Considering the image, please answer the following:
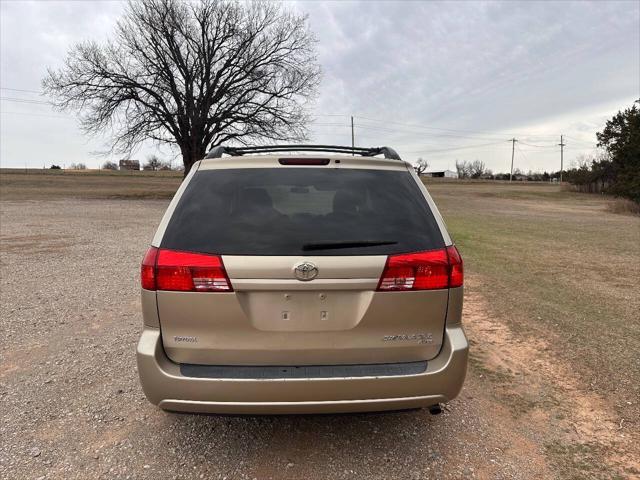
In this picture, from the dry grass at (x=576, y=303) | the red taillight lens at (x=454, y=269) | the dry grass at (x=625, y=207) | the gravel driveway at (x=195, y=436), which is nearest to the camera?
the red taillight lens at (x=454, y=269)

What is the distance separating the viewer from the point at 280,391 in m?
2.17

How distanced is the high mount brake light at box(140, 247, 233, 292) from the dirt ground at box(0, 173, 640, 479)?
869 millimetres

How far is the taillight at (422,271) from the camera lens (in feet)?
7.26

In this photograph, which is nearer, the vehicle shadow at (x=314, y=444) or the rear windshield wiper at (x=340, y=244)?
the rear windshield wiper at (x=340, y=244)

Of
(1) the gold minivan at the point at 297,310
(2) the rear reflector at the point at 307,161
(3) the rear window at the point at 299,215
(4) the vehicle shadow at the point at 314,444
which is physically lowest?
(4) the vehicle shadow at the point at 314,444

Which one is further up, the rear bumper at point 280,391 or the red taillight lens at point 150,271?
the red taillight lens at point 150,271

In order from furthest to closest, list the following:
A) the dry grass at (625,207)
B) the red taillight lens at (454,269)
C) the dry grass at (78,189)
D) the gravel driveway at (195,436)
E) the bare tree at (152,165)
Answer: the bare tree at (152,165) < the dry grass at (78,189) < the dry grass at (625,207) < the gravel driveway at (195,436) < the red taillight lens at (454,269)

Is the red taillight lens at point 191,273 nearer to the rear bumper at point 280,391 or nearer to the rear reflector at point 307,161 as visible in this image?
the rear bumper at point 280,391

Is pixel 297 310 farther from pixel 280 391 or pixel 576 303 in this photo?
pixel 576 303

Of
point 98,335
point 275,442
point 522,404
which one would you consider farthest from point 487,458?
point 98,335

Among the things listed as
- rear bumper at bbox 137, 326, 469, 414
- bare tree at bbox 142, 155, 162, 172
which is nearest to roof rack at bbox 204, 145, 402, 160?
rear bumper at bbox 137, 326, 469, 414

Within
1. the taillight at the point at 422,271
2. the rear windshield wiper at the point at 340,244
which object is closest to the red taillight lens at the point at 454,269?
the taillight at the point at 422,271

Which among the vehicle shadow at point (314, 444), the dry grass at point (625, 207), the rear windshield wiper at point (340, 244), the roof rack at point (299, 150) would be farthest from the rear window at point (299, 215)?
the dry grass at point (625, 207)

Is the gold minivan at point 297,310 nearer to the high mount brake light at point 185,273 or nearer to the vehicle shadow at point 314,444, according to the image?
the high mount brake light at point 185,273
